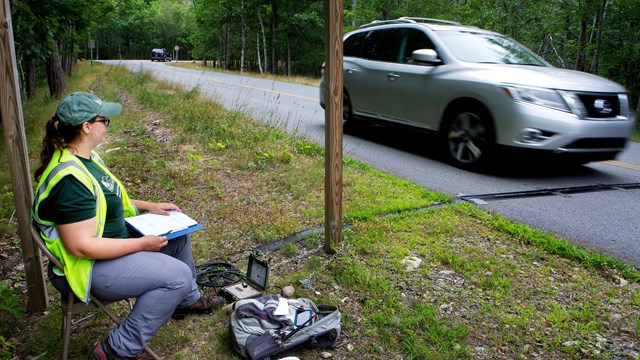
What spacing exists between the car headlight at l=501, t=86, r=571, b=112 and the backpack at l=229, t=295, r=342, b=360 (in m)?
3.98

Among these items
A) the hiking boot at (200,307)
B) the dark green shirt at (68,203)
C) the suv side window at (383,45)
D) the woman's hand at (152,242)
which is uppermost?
the suv side window at (383,45)

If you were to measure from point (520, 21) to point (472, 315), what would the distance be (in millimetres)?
26656

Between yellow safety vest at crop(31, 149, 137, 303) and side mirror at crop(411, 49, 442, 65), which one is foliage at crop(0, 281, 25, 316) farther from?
side mirror at crop(411, 49, 442, 65)

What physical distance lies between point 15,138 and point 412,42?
5.83 metres

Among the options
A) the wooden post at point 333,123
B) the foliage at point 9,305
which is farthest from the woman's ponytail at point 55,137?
the wooden post at point 333,123

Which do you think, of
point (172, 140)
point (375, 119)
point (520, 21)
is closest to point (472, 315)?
point (375, 119)

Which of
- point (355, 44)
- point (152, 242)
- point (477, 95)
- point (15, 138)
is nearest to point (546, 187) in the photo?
point (477, 95)

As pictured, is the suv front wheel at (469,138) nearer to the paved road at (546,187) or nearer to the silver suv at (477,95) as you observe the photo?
the silver suv at (477,95)

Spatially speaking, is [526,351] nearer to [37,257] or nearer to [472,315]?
[472,315]

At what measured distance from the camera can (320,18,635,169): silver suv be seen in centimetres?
575

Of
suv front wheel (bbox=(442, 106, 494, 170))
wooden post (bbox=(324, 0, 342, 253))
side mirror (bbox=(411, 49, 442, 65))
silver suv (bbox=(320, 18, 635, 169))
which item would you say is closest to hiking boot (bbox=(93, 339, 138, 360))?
wooden post (bbox=(324, 0, 342, 253))

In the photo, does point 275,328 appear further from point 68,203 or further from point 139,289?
point 68,203

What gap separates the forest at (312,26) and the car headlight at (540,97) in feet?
26.7

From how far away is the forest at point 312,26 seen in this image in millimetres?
10070
